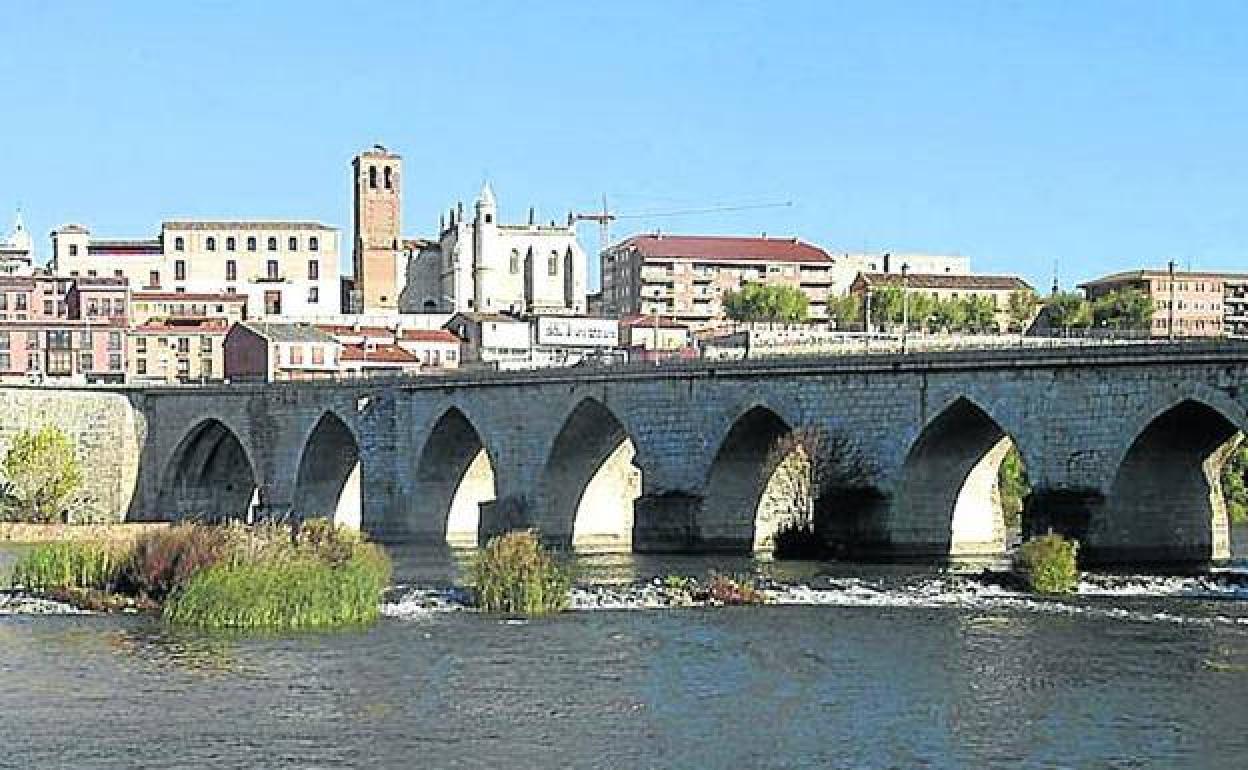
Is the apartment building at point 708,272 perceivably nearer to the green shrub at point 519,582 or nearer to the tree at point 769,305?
the tree at point 769,305

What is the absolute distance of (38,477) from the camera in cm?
A: 9444

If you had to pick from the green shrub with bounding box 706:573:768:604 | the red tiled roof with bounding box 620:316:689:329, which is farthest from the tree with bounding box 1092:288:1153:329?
the green shrub with bounding box 706:573:768:604

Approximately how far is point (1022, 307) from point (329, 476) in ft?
258

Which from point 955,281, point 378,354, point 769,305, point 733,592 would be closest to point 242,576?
point 733,592

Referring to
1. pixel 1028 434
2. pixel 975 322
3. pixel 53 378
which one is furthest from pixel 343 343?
pixel 1028 434

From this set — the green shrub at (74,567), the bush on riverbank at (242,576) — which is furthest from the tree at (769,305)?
the bush on riverbank at (242,576)

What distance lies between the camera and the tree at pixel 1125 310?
140950 mm

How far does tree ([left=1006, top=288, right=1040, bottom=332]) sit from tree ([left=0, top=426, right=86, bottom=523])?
79045 millimetres

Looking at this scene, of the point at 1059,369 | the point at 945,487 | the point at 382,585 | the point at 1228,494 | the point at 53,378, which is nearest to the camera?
the point at 382,585

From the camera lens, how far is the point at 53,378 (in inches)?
4395

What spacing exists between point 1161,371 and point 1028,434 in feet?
16.1

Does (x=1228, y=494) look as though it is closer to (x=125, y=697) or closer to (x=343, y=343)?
(x=343, y=343)

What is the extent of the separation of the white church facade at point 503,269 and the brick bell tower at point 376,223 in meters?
1.64

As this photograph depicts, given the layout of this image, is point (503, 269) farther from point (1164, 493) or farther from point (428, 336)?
point (1164, 493)
